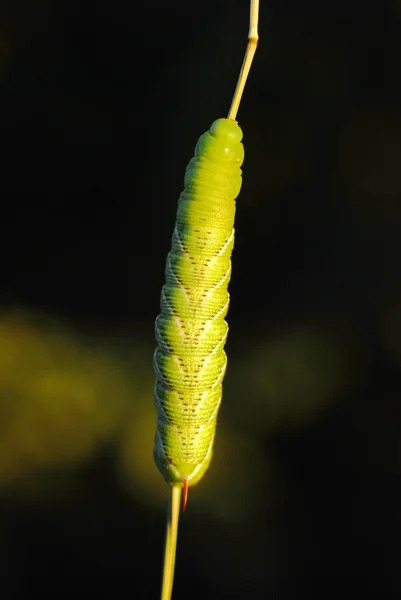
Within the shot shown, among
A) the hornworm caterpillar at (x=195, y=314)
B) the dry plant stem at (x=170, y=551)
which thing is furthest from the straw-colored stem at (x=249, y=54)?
the dry plant stem at (x=170, y=551)

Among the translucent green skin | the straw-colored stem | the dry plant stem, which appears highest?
the straw-colored stem

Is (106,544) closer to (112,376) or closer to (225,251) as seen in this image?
(112,376)

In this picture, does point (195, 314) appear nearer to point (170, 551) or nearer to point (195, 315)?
point (195, 315)

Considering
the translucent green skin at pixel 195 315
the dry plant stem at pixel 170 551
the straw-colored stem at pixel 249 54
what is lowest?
the dry plant stem at pixel 170 551

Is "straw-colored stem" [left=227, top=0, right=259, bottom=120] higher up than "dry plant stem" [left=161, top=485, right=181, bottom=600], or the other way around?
"straw-colored stem" [left=227, top=0, right=259, bottom=120]

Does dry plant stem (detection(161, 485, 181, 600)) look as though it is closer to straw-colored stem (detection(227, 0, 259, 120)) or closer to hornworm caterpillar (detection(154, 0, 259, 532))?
hornworm caterpillar (detection(154, 0, 259, 532))

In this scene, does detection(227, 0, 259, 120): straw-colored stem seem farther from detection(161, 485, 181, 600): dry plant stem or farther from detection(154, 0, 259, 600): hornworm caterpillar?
detection(161, 485, 181, 600): dry plant stem

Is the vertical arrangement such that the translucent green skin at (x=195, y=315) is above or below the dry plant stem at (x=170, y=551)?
above

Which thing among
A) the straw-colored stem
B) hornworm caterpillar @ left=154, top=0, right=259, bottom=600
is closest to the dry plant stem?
hornworm caterpillar @ left=154, top=0, right=259, bottom=600

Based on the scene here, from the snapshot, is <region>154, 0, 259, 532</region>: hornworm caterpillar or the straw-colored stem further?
<region>154, 0, 259, 532</region>: hornworm caterpillar

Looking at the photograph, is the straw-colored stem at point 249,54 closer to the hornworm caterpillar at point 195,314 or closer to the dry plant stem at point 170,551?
the hornworm caterpillar at point 195,314
